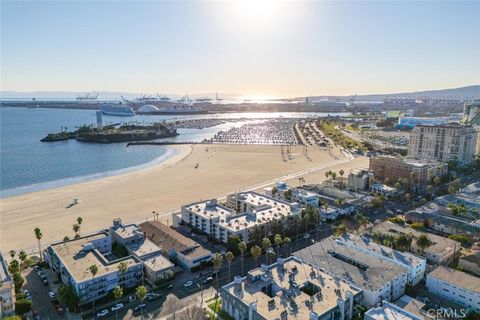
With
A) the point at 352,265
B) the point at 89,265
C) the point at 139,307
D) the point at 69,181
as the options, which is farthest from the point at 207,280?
the point at 69,181

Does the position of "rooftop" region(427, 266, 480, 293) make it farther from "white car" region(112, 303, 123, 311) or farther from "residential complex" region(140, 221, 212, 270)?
"white car" region(112, 303, 123, 311)

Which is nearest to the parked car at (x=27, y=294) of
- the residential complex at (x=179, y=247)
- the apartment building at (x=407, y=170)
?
the residential complex at (x=179, y=247)

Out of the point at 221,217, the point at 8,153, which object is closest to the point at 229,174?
the point at 221,217

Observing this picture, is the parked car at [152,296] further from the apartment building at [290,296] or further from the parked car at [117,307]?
the apartment building at [290,296]

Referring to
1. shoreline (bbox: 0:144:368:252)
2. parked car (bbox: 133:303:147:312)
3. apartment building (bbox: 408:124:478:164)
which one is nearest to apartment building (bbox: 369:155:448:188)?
shoreline (bbox: 0:144:368:252)

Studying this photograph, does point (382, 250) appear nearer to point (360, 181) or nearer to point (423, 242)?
point (423, 242)
